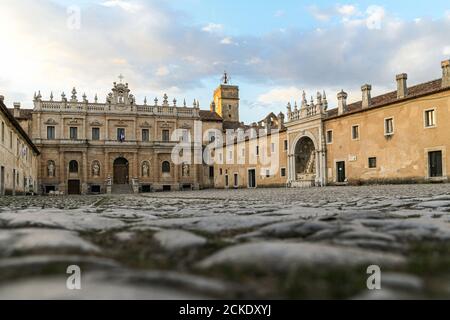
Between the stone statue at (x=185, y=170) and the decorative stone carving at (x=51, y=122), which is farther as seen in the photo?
the stone statue at (x=185, y=170)

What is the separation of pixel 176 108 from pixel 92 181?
13.5 meters

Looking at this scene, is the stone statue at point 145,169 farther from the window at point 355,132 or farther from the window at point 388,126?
the window at point 388,126

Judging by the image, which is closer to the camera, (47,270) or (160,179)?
(47,270)

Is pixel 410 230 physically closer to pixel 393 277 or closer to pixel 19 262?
pixel 393 277

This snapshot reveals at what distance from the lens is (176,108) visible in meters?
49.9

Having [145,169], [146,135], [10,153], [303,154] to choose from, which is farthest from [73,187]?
[303,154]

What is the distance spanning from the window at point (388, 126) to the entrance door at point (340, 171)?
436 cm

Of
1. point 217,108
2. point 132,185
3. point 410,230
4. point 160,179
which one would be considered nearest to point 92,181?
Result: point 132,185

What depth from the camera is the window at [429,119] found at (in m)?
21.9

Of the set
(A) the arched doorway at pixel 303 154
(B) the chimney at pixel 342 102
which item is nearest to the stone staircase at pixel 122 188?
(A) the arched doorway at pixel 303 154

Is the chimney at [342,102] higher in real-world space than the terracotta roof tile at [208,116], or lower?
lower

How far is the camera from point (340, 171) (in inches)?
1117

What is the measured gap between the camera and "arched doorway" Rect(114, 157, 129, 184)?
1855 inches

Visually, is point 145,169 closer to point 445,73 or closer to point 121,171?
point 121,171
